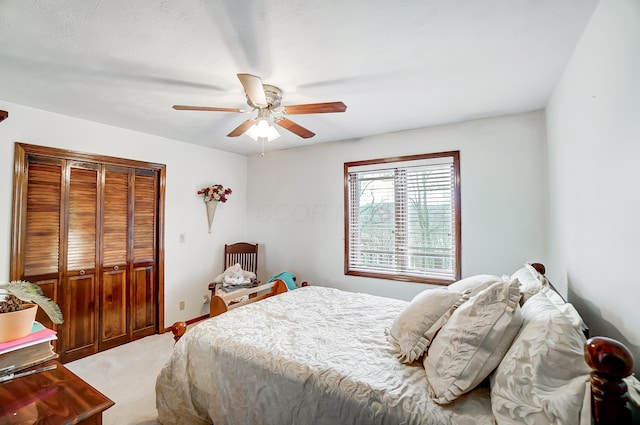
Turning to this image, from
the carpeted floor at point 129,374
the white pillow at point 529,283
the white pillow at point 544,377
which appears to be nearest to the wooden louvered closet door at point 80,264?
the carpeted floor at point 129,374

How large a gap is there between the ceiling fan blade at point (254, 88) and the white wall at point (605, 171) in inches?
64.3

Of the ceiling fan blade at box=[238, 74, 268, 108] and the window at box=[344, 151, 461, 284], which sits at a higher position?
the ceiling fan blade at box=[238, 74, 268, 108]

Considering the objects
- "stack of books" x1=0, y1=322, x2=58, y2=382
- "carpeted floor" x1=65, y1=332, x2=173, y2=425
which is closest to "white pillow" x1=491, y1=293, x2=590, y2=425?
"stack of books" x1=0, y1=322, x2=58, y2=382

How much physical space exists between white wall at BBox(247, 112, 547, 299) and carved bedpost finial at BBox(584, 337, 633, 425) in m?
2.36

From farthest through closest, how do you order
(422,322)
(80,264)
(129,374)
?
(80,264), (129,374), (422,322)

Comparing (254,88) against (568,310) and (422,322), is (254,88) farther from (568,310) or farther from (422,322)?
(568,310)

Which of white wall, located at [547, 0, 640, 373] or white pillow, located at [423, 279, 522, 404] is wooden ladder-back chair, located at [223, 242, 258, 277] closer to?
white pillow, located at [423, 279, 522, 404]

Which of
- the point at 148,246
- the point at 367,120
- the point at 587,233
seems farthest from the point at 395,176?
the point at 148,246

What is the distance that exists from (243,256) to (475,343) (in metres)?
3.70

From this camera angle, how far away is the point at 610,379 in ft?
2.35

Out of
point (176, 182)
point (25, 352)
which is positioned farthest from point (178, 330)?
point (176, 182)

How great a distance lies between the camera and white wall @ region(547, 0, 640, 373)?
1058 mm

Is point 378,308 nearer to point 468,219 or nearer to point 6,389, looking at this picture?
point 468,219

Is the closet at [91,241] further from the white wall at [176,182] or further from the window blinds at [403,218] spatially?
the window blinds at [403,218]
